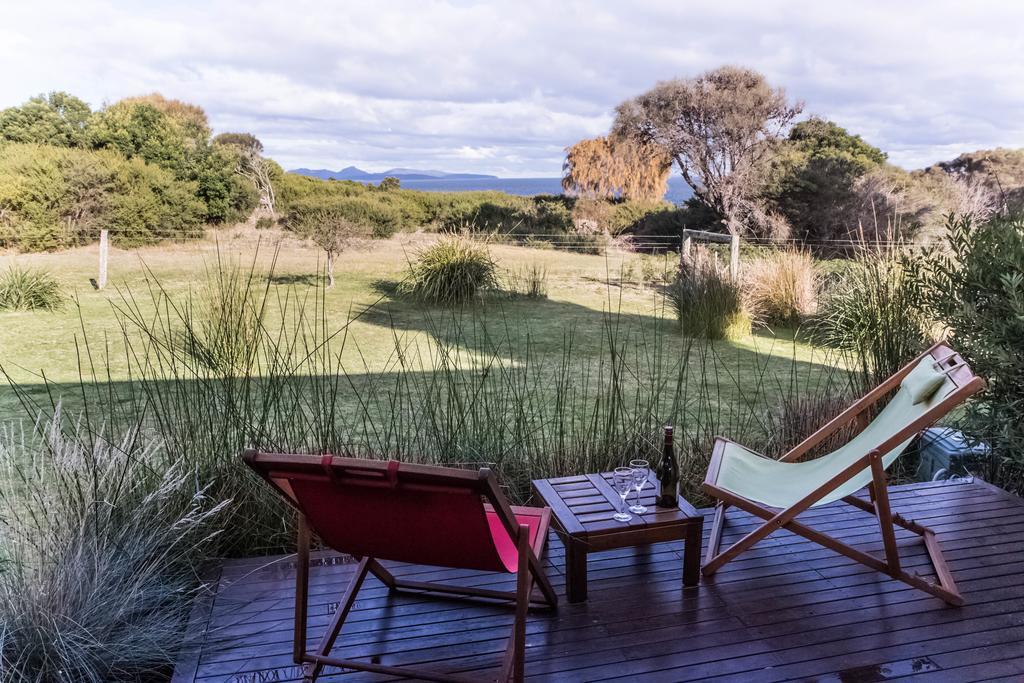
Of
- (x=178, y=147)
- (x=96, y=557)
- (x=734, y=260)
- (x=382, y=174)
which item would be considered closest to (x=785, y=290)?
(x=734, y=260)

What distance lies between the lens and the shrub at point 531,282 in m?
7.09

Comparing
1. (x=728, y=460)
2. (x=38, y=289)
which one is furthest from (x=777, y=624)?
(x=38, y=289)

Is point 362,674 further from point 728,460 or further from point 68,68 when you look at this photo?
point 68,68

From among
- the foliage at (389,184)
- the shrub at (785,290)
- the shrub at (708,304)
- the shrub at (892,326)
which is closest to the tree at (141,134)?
the foliage at (389,184)

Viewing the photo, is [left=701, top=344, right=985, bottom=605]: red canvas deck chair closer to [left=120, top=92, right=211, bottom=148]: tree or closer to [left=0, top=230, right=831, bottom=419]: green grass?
[left=0, top=230, right=831, bottom=419]: green grass

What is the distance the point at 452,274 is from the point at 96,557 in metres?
4.78

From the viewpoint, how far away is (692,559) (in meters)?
2.27

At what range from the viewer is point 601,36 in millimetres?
9641

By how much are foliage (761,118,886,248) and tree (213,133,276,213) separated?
7492 mm

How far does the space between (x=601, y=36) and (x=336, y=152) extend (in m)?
4.00

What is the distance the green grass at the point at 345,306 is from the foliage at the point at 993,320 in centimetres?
205

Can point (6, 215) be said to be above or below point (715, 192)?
below

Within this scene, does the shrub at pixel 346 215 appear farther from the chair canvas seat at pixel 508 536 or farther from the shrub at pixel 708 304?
the chair canvas seat at pixel 508 536

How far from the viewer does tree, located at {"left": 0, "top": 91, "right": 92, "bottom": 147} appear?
22.7 ft
